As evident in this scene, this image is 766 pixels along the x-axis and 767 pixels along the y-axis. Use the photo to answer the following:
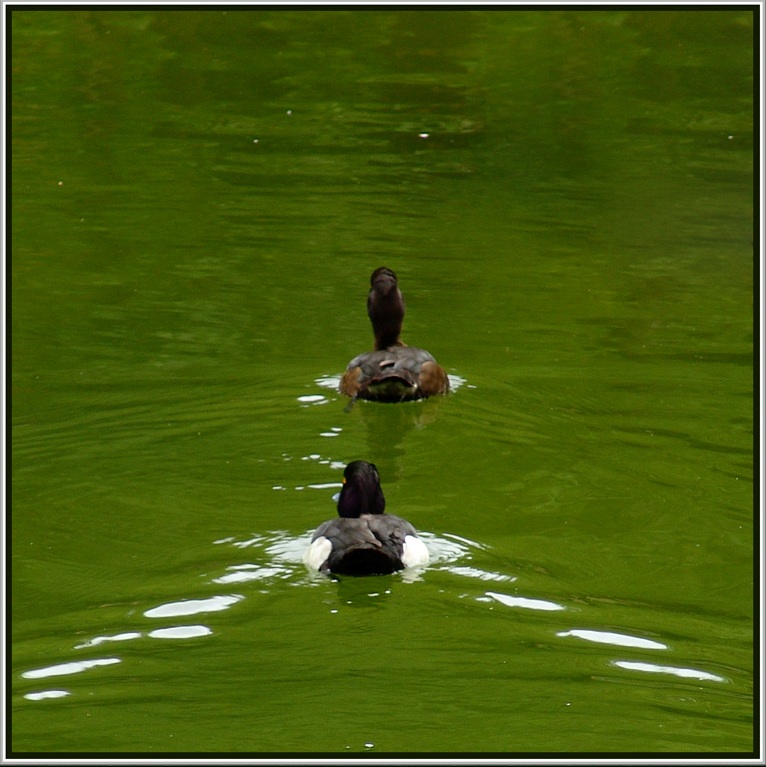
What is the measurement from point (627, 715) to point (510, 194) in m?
12.0

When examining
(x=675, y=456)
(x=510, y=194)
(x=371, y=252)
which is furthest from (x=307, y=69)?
(x=675, y=456)

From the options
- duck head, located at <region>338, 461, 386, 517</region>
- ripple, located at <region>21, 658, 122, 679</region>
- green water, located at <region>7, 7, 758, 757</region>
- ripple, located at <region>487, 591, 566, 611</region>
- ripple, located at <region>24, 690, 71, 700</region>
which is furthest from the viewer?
duck head, located at <region>338, 461, 386, 517</region>

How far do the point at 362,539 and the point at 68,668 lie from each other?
1813 mm

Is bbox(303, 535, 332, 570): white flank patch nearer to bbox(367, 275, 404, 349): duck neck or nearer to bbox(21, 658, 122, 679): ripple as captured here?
bbox(21, 658, 122, 679): ripple

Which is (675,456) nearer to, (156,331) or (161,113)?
(156,331)

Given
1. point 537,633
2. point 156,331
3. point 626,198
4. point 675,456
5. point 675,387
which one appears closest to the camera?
point 537,633

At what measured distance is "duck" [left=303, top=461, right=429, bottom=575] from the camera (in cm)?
870

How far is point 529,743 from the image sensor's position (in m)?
7.09

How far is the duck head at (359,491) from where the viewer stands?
9.18m

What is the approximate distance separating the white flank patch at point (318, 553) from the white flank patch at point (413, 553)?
1.44 ft

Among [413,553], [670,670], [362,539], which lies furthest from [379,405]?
[670,670]

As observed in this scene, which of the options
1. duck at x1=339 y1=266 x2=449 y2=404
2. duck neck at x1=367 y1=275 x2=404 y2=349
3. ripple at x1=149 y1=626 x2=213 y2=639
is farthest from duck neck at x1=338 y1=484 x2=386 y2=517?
duck neck at x1=367 y1=275 x2=404 y2=349

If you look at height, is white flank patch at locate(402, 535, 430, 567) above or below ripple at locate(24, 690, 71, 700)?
above

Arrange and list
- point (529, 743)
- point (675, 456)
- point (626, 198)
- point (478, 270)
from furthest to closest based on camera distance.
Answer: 1. point (626, 198)
2. point (478, 270)
3. point (675, 456)
4. point (529, 743)
